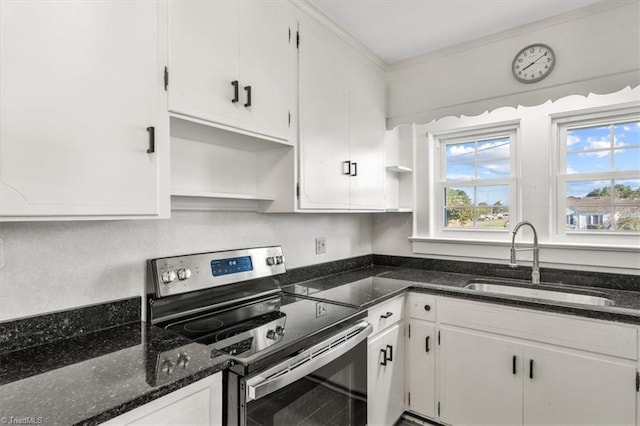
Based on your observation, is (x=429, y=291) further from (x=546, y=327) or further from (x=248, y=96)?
(x=248, y=96)

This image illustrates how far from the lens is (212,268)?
158 cm

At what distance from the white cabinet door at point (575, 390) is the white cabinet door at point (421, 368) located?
0.49m

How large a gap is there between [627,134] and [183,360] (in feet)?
8.57

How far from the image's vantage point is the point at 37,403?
2.60 feet

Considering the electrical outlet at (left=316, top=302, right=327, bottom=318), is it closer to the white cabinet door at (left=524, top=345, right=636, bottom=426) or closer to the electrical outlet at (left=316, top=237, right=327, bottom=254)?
the electrical outlet at (left=316, top=237, right=327, bottom=254)

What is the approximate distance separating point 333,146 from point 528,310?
4.52 feet

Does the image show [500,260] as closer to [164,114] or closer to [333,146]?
[333,146]

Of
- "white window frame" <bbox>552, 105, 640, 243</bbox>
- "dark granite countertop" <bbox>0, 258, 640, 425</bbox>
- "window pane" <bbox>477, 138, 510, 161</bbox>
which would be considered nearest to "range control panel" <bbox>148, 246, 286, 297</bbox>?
"dark granite countertop" <bbox>0, 258, 640, 425</bbox>

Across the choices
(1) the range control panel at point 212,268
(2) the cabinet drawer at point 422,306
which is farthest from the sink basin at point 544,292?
(1) the range control panel at point 212,268

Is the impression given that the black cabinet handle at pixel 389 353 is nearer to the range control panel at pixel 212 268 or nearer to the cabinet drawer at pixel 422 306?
the cabinet drawer at pixel 422 306

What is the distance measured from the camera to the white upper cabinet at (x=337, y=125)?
6.08 ft

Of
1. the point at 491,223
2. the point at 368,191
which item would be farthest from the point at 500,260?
the point at 368,191

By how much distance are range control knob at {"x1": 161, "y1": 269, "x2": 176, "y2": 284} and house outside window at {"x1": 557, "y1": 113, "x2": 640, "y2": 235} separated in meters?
2.29

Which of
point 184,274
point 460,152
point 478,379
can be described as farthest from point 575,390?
point 184,274
